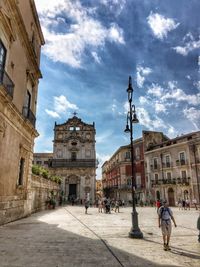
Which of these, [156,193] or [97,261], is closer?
[97,261]

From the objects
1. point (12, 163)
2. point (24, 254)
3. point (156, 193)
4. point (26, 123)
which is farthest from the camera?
point (156, 193)

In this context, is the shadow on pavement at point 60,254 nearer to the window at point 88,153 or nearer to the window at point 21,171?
the window at point 21,171

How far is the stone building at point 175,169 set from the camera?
33406mm

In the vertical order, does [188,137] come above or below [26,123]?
above

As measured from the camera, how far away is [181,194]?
3453 centimetres

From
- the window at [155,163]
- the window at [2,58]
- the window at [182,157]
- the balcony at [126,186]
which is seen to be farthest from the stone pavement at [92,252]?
the balcony at [126,186]

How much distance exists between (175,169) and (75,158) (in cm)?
2045

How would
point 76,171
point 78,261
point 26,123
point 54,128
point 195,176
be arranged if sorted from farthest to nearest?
point 54,128 < point 76,171 < point 195,176 < point 26,123 < point 78,261

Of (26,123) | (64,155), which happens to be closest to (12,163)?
(26,123)

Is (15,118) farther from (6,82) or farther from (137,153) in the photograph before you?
(137,153)

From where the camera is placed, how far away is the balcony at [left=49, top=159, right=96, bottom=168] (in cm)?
4519

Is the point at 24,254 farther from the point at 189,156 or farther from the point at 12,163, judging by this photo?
the point at 189,156

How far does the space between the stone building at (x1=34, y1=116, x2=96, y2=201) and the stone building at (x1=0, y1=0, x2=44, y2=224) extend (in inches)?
1174

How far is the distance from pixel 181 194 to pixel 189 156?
614 centimetres
